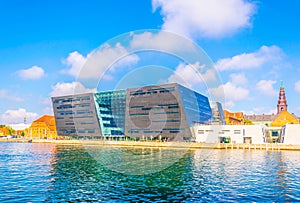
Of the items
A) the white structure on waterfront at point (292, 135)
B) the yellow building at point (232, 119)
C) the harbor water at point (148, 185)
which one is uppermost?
the yellow building at point (232, 119)

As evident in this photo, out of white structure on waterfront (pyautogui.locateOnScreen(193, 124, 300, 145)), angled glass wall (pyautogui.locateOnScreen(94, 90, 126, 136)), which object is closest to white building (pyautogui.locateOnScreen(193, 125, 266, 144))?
white structure on waterfront (pyautogui.locateOnScreen(193, 124, 300, 145))

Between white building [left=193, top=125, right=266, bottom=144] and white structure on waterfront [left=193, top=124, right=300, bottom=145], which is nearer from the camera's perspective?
white structure on waterfront [left=193, top=124, right=300, bottom=145]

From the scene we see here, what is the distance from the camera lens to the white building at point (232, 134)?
101375 millimetres

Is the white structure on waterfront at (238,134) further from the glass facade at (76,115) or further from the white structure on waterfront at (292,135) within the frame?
the glass facade at (76,115)

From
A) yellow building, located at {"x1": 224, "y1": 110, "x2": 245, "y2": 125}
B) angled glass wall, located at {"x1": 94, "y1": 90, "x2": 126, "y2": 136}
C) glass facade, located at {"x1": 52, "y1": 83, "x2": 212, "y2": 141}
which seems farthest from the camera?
yellow building, located at {"x1": 224, "y1": 110, "x2": 245, "y2": 125}

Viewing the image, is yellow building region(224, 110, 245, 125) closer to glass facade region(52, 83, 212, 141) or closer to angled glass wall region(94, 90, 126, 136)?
glass facade region(52, 83, 212, 141)

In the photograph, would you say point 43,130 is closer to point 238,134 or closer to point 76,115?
point 76,115

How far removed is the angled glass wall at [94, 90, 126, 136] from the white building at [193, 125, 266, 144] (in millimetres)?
50218

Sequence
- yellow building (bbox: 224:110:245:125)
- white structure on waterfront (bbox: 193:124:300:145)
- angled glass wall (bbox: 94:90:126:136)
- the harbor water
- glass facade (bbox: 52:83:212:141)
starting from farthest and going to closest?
yellow building (bbox: 224:110:245:125)
angled glass wall (bbox: 94:90:126:136)
glass facade (bbox: 52:83:212:141)
white structure on waterfront (bbox: 193:124:300:145)
the harbor water

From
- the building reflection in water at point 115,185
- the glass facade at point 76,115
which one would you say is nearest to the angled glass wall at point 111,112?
the glass facade at point 76,115

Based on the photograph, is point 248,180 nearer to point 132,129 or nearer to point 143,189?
point 143,189

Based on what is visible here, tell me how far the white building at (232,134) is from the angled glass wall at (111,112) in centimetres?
5022

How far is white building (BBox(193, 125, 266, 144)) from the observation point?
10138cm

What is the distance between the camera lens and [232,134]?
10400 centimetres
